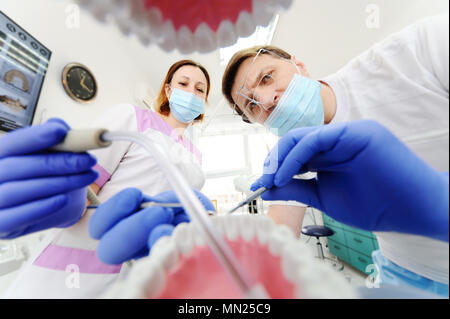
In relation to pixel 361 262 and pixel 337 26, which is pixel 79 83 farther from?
pixel 361 262

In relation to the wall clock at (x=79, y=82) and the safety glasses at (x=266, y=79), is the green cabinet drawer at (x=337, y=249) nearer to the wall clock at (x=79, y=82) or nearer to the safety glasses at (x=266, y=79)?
the safety glasses at (x=266, y=79)

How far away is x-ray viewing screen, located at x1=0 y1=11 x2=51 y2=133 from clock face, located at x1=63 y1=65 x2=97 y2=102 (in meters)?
0.10

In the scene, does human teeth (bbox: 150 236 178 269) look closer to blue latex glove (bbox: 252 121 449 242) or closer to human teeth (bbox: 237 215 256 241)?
human teeth (bbox: 237 215 256 241)

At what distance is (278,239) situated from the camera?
0.51ft

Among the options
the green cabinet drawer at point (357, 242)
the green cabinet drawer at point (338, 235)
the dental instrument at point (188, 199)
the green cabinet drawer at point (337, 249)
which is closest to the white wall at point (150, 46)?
the dental instrument at point (188, 199)

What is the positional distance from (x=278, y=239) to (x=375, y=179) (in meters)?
0.17

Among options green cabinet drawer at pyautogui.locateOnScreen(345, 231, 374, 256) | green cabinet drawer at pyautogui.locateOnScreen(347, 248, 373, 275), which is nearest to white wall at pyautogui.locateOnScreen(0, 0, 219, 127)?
green cabinet drawer at pyautogui.locateOnScreen(347, 248, 373, 275)

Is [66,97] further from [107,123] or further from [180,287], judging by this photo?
[180,287]

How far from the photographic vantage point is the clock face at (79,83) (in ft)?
3.00

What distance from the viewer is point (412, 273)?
39 cm

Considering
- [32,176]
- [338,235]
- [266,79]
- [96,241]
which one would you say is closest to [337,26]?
[266,79]

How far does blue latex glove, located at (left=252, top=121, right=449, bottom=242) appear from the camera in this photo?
0.20 meters
